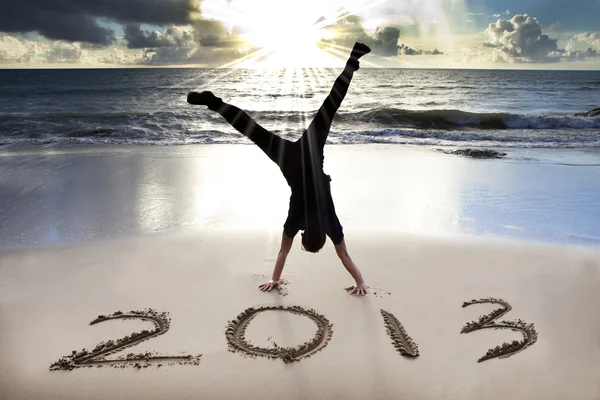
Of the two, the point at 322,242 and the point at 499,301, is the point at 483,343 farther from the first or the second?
the point at 322,242

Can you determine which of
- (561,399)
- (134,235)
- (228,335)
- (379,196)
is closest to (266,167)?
(379,196)

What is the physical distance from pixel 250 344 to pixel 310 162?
5.05 feet

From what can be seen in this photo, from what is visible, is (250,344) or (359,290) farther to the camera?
(359,290)

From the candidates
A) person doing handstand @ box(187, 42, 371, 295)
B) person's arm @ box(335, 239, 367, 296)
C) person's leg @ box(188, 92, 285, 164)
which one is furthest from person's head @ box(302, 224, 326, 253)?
person's leg @ box(188, 92, 285, 164)

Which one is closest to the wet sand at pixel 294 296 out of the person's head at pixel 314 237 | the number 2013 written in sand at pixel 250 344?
the number 2013 written in sand at pixel 250 344

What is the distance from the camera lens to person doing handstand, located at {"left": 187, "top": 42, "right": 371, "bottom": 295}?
371 cm

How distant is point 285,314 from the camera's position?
13.2ft

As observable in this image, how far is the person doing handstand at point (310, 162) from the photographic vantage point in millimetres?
3713

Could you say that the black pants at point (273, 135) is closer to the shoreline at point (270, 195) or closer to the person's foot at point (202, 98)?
the person's foot at point (202, 98)

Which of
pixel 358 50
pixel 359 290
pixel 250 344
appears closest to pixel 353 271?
pixel 359 290

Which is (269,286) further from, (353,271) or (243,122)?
(243,122)

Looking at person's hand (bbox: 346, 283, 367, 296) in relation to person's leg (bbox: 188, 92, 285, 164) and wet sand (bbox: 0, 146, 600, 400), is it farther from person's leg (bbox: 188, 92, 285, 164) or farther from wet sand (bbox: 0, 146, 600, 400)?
person's leg (bbox: 188, 92, 285, 164)

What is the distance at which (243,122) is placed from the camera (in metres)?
3.63

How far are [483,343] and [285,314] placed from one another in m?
1.60
